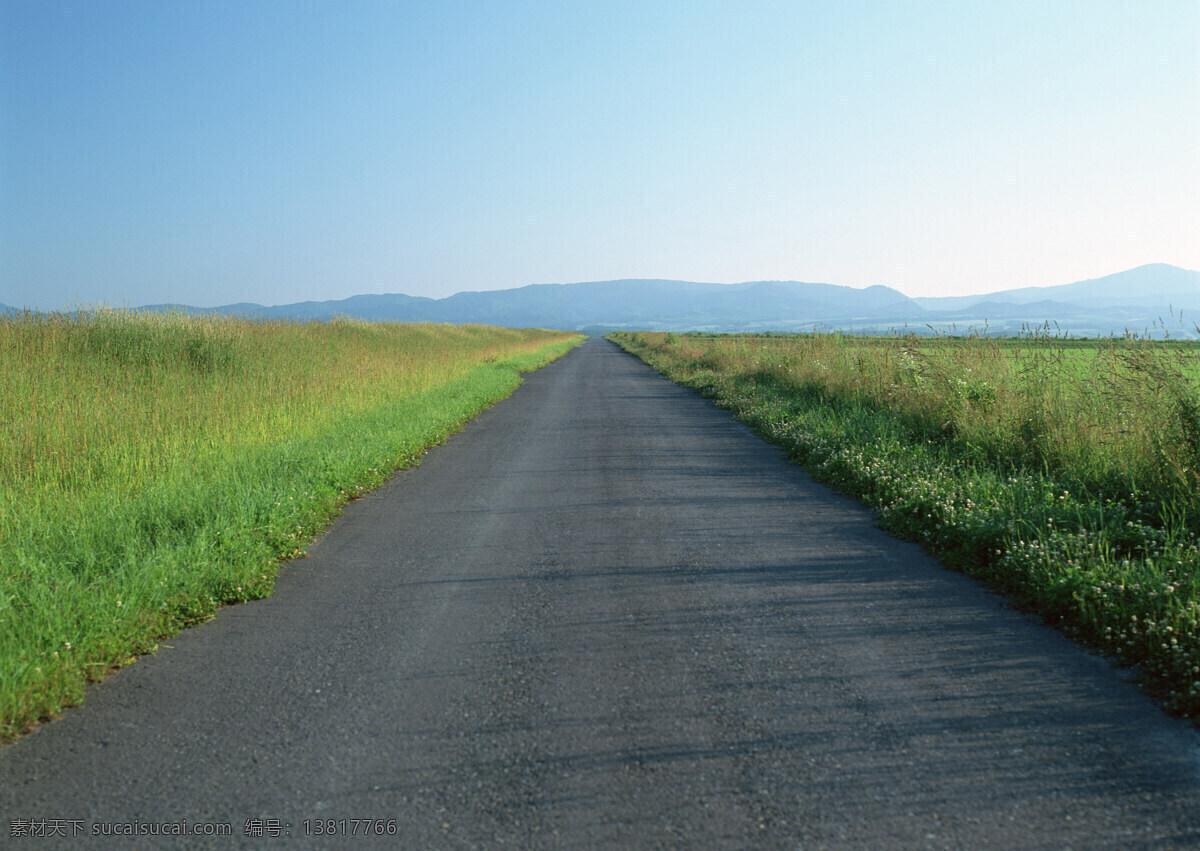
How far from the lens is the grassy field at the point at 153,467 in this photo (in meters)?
3.96

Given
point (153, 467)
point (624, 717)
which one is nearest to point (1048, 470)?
point (624, 717)

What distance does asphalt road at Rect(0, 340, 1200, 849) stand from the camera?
2521 mm

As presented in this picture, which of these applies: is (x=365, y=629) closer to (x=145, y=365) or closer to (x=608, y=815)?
(x=608, y=815)

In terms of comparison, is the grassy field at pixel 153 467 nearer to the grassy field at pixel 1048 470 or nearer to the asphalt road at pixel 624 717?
the asphalt road at pixel 624 717

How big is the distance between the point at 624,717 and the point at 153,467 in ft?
21.7

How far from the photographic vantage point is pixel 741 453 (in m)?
10.1

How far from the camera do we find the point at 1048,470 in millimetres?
7266

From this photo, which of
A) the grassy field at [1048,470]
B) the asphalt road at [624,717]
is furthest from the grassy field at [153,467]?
the grassy field at [1048,470]

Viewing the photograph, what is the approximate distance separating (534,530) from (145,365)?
354 inches

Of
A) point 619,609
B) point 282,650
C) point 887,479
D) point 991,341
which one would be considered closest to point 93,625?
point 282,650

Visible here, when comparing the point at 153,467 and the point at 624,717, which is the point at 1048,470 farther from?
the point at 153,467

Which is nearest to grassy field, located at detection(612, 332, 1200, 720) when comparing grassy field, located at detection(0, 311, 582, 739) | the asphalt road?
the asphalt road

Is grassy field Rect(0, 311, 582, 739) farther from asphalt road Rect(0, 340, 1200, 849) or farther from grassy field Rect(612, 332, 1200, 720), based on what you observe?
grassy field Rect(612, 332, 1200, 720)

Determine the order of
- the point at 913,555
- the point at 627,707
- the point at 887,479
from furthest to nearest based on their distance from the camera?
the point at 887,479 → the point at 913,555 → the point at 627,707
